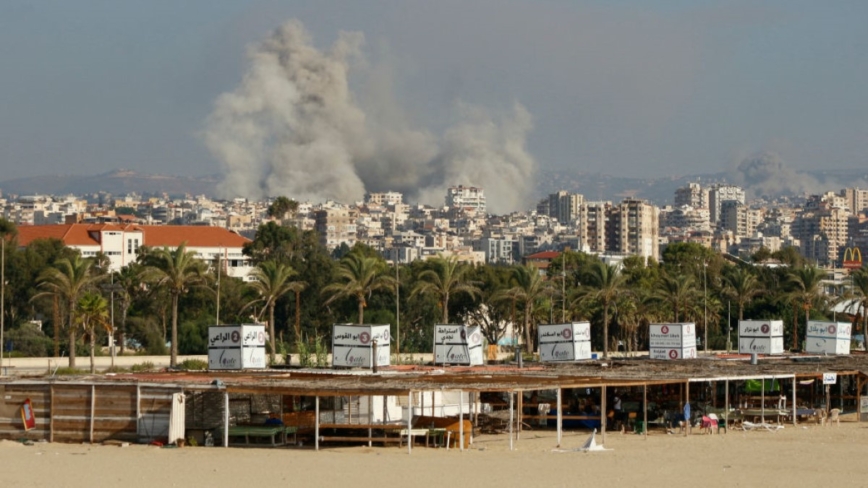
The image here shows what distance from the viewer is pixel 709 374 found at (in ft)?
131

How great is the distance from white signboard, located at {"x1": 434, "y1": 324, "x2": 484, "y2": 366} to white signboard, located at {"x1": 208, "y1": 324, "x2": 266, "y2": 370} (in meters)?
5.43

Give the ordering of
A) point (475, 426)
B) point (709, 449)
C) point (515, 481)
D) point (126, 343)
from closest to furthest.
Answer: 1. point (515, 481)
2. point (709, 449)
3. point (475, 426)
4. point (126, 343)

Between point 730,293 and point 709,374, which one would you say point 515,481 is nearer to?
point 709,374

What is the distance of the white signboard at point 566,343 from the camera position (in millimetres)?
45656

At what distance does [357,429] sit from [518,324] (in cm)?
4965

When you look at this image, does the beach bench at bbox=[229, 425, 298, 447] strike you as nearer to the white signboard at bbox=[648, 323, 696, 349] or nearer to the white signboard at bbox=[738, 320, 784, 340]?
the white signboard at bbox=[648, 323, 696, 349]

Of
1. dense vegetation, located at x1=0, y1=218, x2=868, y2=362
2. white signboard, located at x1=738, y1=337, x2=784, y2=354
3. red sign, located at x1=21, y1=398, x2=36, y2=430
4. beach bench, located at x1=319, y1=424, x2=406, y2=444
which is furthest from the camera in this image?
dense vegetation, located at x1=0, y1=218, x2=868, y2=362

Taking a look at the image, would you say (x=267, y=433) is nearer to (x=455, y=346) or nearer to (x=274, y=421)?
(x=274, y=421)

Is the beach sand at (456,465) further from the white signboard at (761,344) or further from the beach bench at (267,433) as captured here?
the white signboard at (761,344)

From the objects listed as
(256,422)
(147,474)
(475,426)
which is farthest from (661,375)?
(147,474)

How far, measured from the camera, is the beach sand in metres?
27.7

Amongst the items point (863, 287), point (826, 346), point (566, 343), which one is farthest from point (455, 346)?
point (863, 287)

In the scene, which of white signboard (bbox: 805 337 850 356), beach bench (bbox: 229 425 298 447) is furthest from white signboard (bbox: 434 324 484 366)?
white signboard (bbox: 805 337 850 356)

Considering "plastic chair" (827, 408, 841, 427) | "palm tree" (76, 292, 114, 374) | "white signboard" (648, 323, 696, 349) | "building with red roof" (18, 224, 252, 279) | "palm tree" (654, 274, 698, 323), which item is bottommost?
"plastic chair" (827, 408, 841, 427)
